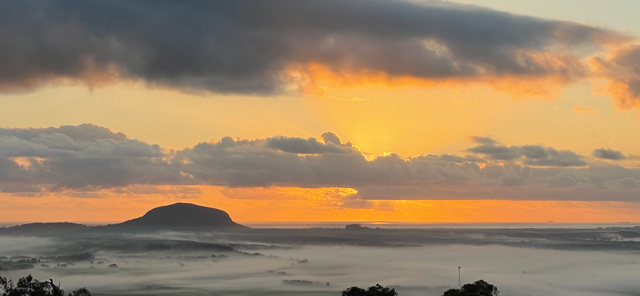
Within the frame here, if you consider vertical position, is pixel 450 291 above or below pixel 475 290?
below

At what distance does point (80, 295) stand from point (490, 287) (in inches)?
2446

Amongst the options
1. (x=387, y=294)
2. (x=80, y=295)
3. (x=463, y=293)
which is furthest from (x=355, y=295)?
(x=80, y=295)

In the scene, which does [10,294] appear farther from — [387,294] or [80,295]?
[387,294]

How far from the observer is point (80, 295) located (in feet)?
371

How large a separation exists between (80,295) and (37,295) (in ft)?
31.0

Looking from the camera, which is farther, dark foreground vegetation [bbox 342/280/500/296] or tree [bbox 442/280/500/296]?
tree [bbox 442/280/500/296]

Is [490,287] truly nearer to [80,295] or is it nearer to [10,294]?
[80,295]

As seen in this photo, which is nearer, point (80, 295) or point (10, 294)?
point (10, 294)

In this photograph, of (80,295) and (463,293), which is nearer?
(463,293)

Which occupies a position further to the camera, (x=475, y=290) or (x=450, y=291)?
(x=475, y=290)

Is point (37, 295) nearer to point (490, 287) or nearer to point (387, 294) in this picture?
point (387, 294)

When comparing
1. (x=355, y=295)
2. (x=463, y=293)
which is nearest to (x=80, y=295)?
(x=355, y=295)

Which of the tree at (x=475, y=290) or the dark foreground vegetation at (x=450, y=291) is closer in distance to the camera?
the dark foreground vegetation at (x=450, y=291)

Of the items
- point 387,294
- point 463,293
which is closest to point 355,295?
point 387,294
